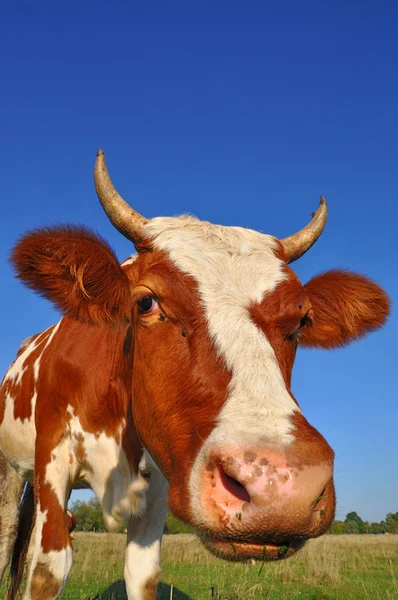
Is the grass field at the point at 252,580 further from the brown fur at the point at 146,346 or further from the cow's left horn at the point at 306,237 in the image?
the cow's left horn at the point at 306,237

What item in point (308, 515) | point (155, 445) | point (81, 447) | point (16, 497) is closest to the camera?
point (308, 515)

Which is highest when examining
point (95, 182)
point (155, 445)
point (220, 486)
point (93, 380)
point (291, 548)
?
point (95, 182)

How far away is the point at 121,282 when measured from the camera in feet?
14.6

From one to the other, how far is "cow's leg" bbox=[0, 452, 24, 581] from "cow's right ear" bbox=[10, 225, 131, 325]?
3954 mm

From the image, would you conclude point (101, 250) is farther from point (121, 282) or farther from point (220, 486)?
point (220, 486)

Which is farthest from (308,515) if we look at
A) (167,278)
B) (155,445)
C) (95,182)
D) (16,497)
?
(16,497)

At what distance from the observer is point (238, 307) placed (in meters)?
3.44

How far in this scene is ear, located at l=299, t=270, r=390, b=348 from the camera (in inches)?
197

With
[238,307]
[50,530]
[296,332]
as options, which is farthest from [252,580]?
[238,307]

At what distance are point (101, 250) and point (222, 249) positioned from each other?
0.93 meters

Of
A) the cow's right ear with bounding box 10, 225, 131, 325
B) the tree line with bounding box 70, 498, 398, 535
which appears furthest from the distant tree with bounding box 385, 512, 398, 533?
the cow's right ear with bounding box 10, 225, 131, 325

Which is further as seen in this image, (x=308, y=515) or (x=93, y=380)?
(x=93, y=380)

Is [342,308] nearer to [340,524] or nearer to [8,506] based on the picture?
[8,506]

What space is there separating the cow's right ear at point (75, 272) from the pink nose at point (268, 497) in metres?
1.99
